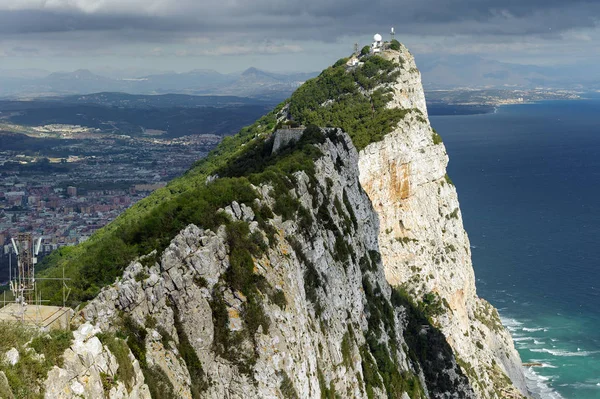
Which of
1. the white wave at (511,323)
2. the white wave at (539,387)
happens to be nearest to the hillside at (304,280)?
the white wave at (539,387)

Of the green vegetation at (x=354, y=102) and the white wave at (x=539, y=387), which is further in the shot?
the white wave at (x=539, y=387)

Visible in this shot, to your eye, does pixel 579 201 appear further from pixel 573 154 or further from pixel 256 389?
pixel 256 389

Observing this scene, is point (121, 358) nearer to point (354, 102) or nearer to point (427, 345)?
point (427, 345)

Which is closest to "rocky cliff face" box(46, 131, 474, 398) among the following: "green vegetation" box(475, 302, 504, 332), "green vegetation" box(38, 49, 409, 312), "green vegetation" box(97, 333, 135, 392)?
"green vegetation" box(97, 333, 135, 392)

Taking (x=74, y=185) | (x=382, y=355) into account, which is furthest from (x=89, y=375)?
(x=74, y=185)

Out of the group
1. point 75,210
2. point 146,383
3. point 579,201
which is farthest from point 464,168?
point 146,383

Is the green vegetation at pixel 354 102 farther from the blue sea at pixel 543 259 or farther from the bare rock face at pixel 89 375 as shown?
the bare rock face at pixel 89 375

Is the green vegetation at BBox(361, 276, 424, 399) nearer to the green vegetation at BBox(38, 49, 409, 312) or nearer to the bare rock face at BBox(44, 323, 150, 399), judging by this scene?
the green vegetation at BBox(38, 49, 409, 312)
